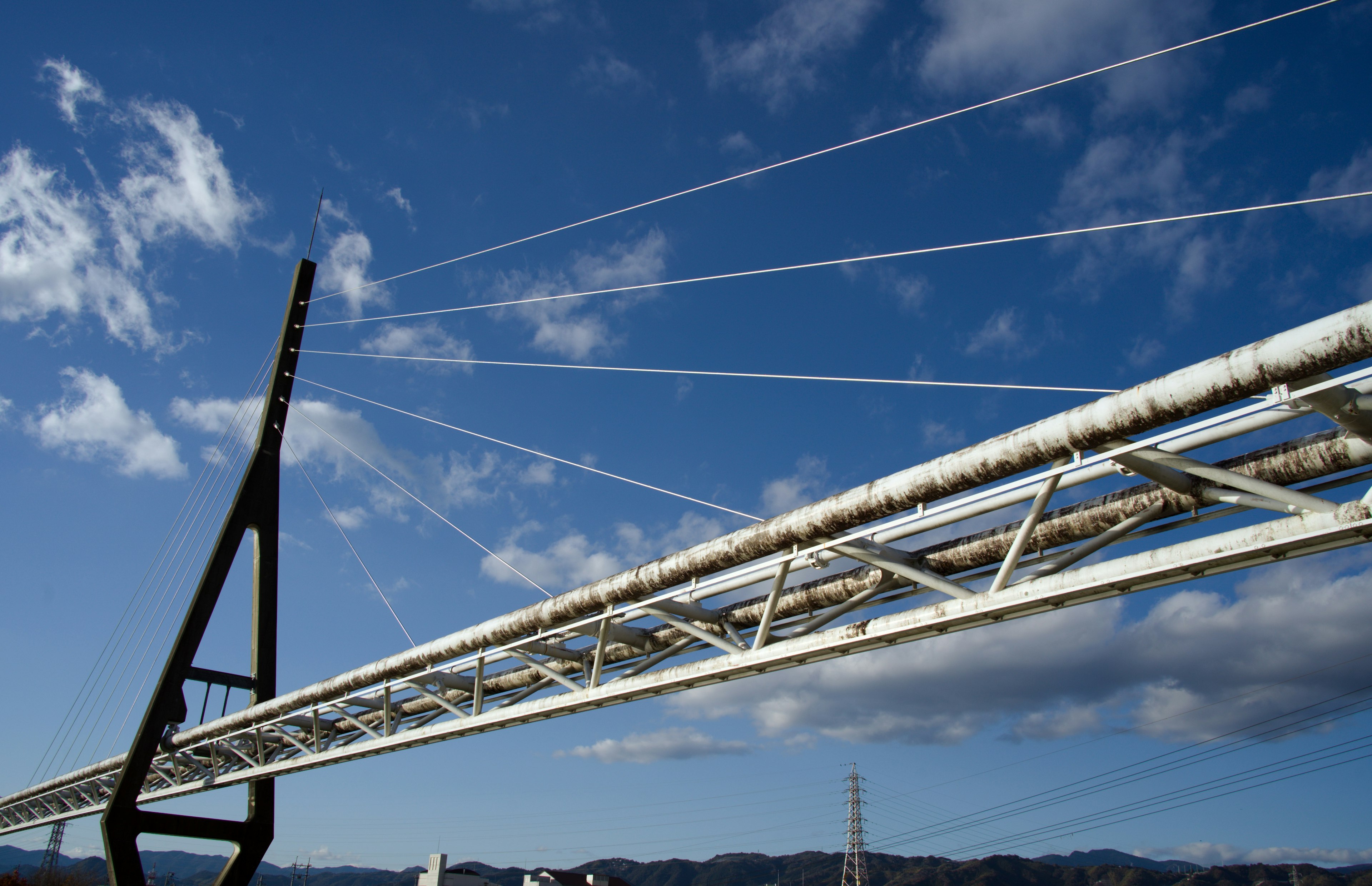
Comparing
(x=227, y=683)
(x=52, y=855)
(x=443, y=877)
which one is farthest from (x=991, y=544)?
(x=52, y=855)

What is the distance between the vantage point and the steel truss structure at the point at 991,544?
641 cm

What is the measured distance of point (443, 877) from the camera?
168ft

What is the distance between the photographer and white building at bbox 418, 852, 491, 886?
50.1 m

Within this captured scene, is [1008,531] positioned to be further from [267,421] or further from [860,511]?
[267,421]

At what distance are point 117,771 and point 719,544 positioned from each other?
28945 mm

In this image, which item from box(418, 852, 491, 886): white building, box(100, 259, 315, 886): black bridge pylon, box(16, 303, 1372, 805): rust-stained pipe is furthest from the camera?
box(418, 852, 491, 886): white building

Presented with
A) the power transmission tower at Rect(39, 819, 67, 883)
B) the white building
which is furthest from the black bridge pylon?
the power transmission tower at Rect(39, 819, 67, 883)

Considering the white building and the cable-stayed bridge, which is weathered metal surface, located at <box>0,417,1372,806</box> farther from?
the white building

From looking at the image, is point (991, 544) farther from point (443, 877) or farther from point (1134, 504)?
point (443, 877)

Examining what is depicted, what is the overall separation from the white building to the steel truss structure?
41.0 metres

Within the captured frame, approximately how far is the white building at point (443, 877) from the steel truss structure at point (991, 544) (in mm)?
40951

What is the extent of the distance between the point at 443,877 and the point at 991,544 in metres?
52.2

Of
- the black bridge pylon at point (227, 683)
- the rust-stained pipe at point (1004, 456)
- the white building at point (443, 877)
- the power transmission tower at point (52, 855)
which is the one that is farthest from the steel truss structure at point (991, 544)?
the power transmission tower at point (52, 855)

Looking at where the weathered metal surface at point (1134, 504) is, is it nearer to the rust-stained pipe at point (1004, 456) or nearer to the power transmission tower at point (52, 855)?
the rust-stained pipe at point (1004, 456)
